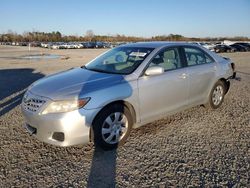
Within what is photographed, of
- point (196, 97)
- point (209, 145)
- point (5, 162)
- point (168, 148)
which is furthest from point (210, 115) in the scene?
point (5, 162)

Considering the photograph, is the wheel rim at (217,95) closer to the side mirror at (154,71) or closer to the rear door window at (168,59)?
the rear door window at (168,59)

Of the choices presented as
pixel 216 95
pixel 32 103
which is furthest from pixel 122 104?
pixel 216 95

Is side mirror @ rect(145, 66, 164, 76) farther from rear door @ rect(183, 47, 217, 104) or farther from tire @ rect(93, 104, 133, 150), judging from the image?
rear door @ rect(183, 47, 217, 104)

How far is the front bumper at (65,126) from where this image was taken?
3.52 meters

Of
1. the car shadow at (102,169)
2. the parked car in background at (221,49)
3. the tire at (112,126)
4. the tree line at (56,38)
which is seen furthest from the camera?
the tree line at (56,38)

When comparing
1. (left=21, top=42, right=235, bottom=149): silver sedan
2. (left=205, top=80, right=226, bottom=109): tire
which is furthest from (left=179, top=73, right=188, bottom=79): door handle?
(left=205, top=80, right=226, bottom=109): tire

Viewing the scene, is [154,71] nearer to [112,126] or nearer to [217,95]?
[112,126]

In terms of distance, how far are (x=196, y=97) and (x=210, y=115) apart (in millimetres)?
650

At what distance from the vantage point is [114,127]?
4.00m

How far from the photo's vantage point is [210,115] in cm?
564

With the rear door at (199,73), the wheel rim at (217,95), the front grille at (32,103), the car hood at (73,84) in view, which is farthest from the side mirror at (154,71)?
the wheel rim at (217,95)

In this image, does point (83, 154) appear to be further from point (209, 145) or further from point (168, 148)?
point (209, 145)

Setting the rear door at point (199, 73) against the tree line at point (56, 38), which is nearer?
the rear door at point (199, 73)

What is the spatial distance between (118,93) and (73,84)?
0.69 metres
